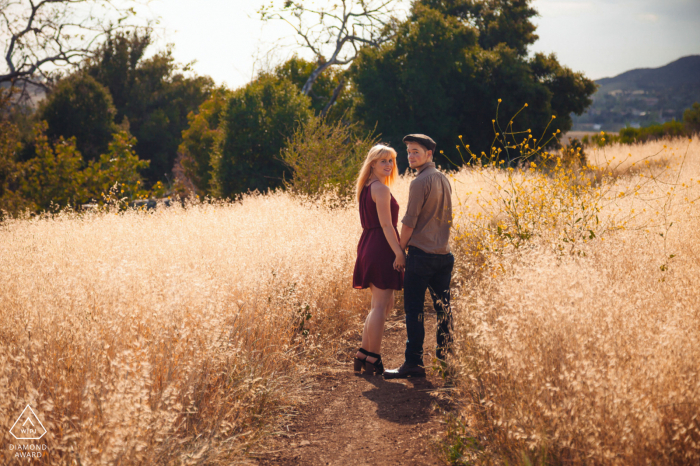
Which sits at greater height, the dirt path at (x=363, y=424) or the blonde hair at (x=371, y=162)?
the blonde hair at (x=371, y=162)

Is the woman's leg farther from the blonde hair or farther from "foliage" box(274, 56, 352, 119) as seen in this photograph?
"foliage" box(274, 56, 352, 119)

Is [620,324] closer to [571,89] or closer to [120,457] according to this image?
[120,457]

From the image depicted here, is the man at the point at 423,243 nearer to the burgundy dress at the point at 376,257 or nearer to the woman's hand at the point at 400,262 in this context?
the woman's hand at the point at 400,262

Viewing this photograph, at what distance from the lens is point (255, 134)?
16.3 meters

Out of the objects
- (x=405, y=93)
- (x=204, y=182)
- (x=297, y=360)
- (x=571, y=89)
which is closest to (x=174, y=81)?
(x=204, y=182)

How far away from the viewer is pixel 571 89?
79.7ft

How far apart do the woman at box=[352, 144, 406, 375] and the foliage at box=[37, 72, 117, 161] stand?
2784cm

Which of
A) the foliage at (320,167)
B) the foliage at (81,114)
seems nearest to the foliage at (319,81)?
the foliage at (81,114)

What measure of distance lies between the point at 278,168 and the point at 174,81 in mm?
28248

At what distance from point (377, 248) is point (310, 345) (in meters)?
1.31

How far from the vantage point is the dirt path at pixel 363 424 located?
3.14 m

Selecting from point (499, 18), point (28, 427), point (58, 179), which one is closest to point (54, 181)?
point (58, 179)

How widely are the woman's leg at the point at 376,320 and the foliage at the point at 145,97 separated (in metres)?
33.4

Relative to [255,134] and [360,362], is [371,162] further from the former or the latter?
[255,134]
